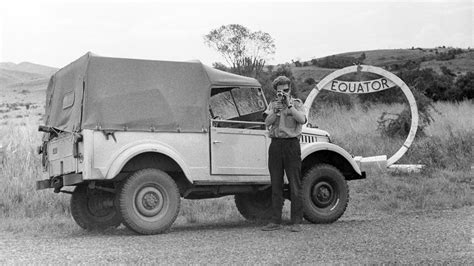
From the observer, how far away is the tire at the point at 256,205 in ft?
37.5

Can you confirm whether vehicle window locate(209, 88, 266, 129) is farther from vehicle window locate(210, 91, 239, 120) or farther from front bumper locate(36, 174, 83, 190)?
front bumper locate(36, 174, 83, 190)

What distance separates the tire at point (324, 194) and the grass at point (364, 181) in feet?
6.32

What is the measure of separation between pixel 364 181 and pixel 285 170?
22.9 feet

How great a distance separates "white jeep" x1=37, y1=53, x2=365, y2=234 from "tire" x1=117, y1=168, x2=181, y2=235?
1 cm

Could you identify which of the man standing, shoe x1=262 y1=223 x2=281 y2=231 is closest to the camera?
the man standing

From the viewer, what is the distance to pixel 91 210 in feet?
34.2

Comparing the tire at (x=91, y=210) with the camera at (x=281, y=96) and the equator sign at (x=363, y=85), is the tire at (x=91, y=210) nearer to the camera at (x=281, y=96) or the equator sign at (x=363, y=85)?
the camera at (x=281, y=96)

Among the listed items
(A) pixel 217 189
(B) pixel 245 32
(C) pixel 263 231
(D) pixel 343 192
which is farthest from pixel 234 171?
(B) pixel 245 32

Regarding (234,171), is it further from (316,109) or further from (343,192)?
(316,109)

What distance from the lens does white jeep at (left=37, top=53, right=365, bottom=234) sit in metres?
9.20

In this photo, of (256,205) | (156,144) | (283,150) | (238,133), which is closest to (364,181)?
(256,205)

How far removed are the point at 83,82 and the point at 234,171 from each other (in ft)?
7.71

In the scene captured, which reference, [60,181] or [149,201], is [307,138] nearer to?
[149,201]

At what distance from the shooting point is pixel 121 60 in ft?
31.6
